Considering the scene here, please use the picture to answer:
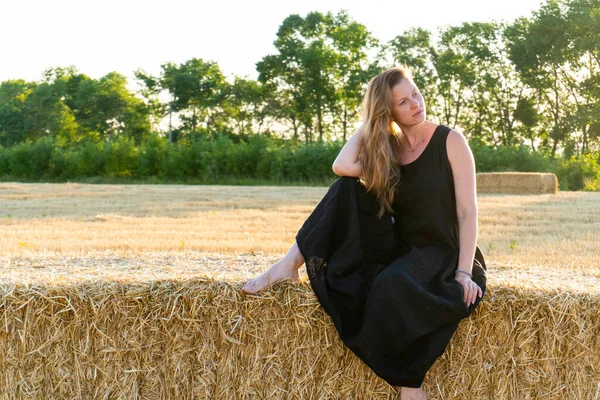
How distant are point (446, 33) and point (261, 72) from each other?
832 cm

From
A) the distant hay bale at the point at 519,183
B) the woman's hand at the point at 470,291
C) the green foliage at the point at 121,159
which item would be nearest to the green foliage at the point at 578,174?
the distant hay bale at the point at 519,183

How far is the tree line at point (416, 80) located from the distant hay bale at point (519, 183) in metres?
12.7

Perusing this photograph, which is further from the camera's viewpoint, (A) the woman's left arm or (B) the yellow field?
(B) the yellow field

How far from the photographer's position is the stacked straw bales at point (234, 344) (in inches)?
111

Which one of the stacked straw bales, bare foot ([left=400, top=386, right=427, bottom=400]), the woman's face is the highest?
the woman's face

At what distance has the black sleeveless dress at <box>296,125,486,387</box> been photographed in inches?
107

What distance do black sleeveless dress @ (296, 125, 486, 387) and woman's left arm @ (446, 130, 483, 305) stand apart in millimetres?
35

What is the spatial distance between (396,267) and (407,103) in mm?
713

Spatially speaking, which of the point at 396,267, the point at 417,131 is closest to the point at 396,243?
the point at 396,267

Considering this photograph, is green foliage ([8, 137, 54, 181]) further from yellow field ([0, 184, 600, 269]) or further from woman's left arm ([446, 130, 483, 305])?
woman's left arm ([446, 130, 483, 305])

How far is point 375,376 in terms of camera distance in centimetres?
287

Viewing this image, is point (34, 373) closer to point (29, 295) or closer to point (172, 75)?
point (29, 295)

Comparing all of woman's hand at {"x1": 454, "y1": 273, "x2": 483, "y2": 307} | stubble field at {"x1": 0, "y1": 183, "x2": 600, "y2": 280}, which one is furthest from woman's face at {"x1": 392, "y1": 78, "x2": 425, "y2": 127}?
stubble field at {"x1": 0, "y1": 183, "x2": 600, "y2": 280}

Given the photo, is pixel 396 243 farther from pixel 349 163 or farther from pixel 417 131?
pixel 417 131
